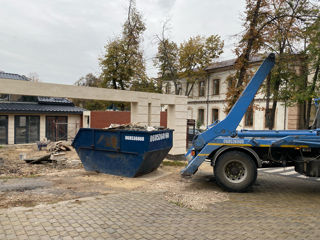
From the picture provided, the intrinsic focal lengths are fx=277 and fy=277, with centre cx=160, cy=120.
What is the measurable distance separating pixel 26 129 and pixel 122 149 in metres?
15.8

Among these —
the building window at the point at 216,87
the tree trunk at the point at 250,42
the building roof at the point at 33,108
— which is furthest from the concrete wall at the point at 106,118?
the building window at the point at 216,87

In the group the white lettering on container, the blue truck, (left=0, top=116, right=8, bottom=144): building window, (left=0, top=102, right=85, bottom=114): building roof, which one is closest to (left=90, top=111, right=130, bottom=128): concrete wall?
(left=0, top=102, right=85, bottom=114): building roof

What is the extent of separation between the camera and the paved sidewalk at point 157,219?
181 inches

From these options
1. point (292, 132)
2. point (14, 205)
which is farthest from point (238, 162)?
point (14, 205)

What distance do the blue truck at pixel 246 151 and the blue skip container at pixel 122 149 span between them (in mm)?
1431

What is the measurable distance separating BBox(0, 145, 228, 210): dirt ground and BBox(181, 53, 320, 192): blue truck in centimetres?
68

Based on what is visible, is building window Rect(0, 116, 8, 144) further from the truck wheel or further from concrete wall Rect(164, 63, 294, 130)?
the truck wheel

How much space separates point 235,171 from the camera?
7609 mm

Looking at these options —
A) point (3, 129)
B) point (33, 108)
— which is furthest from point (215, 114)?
point (3, 129)

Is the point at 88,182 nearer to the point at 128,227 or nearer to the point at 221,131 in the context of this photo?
the point at 128,227

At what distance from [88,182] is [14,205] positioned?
8.24 ft

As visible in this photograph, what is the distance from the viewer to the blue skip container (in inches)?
334

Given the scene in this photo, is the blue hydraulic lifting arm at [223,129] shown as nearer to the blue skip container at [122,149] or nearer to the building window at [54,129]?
the blue skip container at [122,149]

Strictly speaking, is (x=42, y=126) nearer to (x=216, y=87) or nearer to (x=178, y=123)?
(x=178, y=123)
